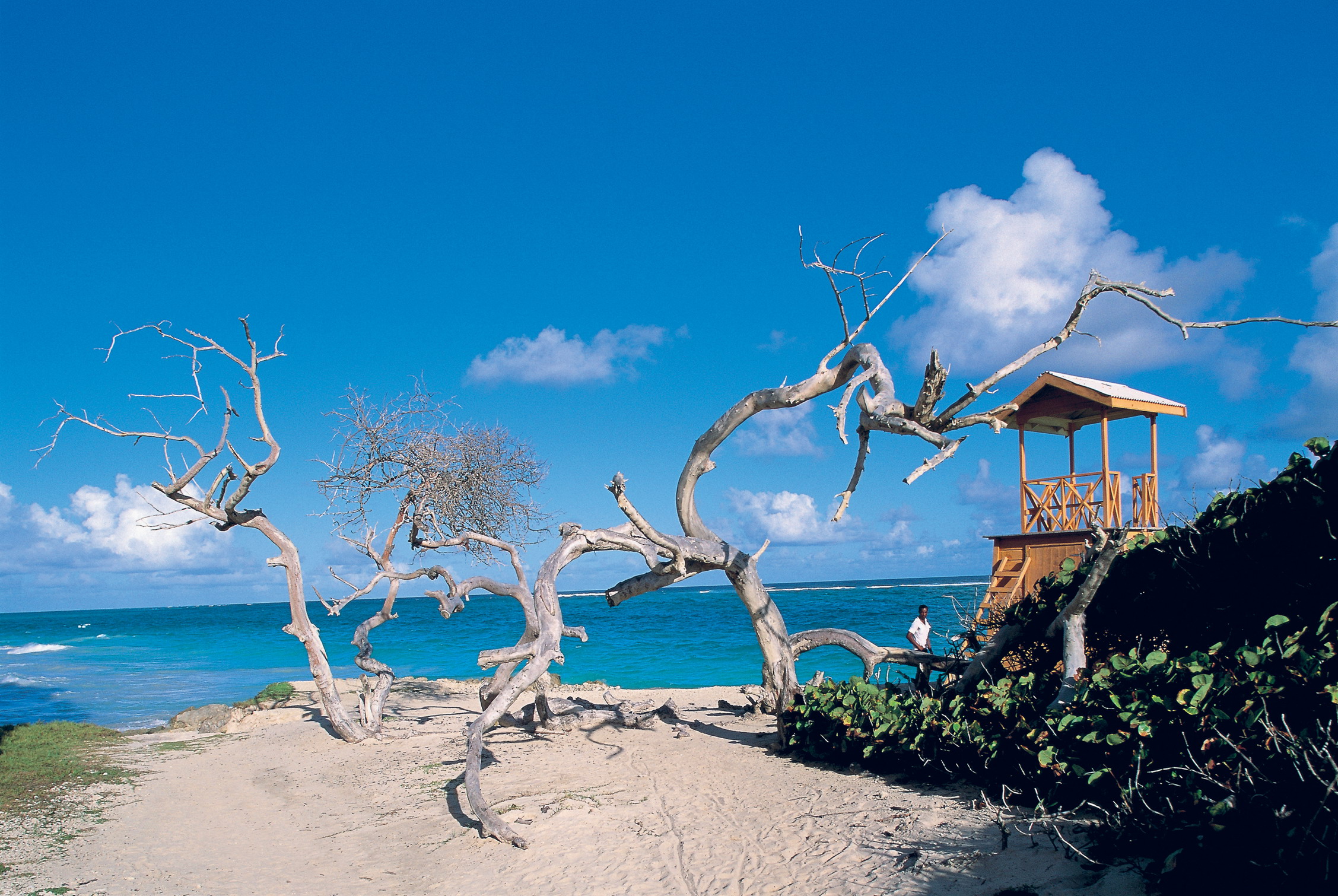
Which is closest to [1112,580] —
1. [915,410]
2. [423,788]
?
[915,410]

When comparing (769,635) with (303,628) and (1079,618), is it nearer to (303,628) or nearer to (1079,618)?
(1079,618)

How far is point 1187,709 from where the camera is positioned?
4969 mm

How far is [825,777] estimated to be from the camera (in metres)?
7.77

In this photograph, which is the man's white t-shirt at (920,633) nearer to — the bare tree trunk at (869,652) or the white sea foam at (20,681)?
the bare tree trunk at (869,652)

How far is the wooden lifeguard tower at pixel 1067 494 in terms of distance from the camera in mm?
14117

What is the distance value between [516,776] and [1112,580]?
6.17m

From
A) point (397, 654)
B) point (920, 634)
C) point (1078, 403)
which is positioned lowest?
point (397, 654)

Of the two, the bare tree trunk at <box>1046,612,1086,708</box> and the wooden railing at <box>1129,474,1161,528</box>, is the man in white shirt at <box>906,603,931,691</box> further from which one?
the wooden railing at <box>1129,474,1161,528</box>

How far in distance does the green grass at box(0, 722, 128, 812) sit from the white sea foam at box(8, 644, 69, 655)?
41032 mm

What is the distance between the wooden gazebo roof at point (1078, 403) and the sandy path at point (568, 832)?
27.9 ft

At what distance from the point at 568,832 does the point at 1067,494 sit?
37.7 ft

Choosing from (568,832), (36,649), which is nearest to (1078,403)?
(568,832)

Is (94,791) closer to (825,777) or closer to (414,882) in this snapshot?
(414,882)

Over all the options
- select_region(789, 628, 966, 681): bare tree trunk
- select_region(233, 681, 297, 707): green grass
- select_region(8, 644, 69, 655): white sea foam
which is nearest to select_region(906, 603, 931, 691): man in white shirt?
select_region(789, 628, 966, 681): bare tree trunk
